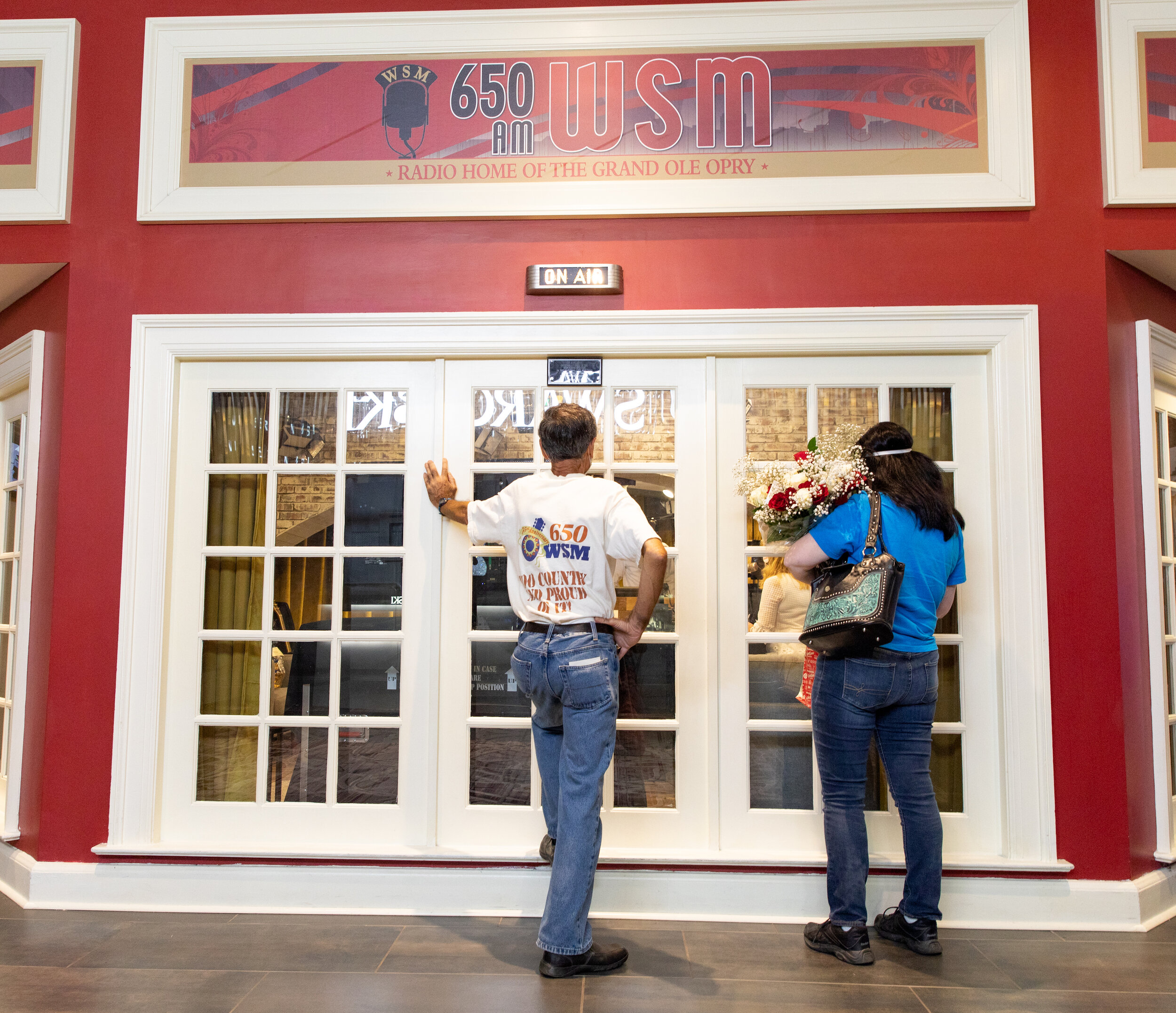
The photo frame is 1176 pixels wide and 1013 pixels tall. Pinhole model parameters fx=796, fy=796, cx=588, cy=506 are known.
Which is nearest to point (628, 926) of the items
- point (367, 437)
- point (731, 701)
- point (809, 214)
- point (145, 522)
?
point (731, 701)

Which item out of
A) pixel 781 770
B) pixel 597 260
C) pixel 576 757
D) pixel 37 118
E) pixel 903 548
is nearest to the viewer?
pixel 576 757

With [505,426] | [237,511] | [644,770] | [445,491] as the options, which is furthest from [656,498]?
[237,511]

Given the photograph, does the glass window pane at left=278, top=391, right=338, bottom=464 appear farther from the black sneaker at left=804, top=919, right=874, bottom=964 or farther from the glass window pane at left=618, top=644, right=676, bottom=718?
the black sneaker at left=804, top=919, right=874, bottom=964

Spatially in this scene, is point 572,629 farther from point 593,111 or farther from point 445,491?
point 593,111

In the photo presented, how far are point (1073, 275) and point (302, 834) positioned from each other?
3.63 meters

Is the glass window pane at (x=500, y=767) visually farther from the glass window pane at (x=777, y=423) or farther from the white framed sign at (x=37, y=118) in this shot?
the white framed sign at (x=37, y=118)

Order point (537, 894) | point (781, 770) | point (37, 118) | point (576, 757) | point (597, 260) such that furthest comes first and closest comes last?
point (37, 118) < point (597, 260) < point (781, 770) < point (537, 894) < point (576, 757)

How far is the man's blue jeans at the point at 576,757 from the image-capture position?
235cm

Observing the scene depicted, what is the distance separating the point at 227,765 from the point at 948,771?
276 centimetres

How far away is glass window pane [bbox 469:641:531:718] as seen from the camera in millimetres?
3061

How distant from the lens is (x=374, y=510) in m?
3.13

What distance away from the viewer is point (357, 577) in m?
3.12

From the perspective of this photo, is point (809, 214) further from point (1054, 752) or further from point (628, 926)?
point (628, 926)

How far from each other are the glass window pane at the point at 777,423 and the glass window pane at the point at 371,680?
1599 millimetres
